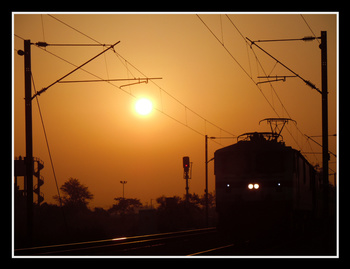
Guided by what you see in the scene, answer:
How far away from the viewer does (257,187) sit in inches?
874

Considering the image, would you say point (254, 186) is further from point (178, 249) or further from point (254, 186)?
point (178, 249)

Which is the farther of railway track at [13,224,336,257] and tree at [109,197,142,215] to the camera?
tree at [109,197,142,215]

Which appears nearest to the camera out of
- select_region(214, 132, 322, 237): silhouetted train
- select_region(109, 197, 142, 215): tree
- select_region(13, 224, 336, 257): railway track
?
select_region(13, 224, 336, 257): railway track

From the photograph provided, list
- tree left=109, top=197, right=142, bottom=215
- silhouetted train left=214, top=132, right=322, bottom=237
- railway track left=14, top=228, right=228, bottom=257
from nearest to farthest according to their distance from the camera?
railway track left=14, top=228, right=228, bottom=257 < silhouetted train left=214, top=132, right=322, bottom=237 < tree left=109, top=197, right=142, bottom=215

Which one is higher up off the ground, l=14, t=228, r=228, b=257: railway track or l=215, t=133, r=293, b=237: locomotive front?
l=215, t=133, r=293, b=237: locomotive front

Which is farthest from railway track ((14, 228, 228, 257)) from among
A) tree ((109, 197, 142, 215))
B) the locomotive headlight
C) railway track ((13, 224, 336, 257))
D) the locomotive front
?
tree ((109, 197, 142, 215))

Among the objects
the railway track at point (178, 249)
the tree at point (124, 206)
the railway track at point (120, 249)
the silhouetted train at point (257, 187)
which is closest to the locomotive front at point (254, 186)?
the silhouetted train at point (257, 187)

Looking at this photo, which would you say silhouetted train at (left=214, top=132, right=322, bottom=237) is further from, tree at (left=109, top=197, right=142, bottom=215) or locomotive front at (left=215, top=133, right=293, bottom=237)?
tree at (left=109, top=197, right=142, bottom=215)

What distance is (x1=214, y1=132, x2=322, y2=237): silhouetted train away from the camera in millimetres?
22000

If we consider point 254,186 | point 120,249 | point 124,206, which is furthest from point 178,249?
point 124,206

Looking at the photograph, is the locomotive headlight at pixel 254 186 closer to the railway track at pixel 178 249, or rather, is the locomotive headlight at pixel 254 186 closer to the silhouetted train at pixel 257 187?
the silhouetted train at pixel 257 187

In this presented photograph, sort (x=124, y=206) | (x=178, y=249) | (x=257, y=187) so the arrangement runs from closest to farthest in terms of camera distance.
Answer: (x=178, y=249)
(x=257, y=187)
(x=124, y=206)

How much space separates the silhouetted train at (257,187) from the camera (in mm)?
22000
